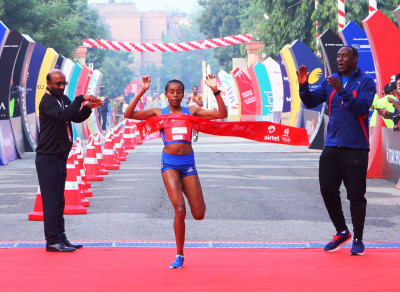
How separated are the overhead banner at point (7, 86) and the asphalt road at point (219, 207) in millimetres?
1814

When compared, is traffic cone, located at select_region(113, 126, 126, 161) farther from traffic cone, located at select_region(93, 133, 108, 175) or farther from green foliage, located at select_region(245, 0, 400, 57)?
green foliage, located at select_region(245, 0, 400, 57)

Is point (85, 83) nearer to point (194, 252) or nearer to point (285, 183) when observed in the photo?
point (285, 183)

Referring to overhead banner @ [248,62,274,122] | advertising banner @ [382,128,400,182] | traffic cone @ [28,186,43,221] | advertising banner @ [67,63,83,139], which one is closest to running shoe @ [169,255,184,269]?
traffic cone @ [28,186,43,221]

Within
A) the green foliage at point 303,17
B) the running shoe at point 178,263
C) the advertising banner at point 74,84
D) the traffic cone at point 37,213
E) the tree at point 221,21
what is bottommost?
the traffic cone at point 37,213

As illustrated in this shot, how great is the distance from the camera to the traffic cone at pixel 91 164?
17828 millimetres

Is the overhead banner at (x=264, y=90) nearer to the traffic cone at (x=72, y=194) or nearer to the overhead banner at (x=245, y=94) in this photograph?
the overhead banner at (x=245, y=94)

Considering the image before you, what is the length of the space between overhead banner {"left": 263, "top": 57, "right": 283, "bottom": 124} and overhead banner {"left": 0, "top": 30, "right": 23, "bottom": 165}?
17.6 metres

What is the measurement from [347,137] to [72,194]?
5.09 metres

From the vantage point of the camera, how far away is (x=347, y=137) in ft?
29.2

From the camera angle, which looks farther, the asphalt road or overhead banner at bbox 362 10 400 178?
overhead banner at bbox 362 10 400 178

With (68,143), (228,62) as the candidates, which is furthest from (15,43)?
(228,62)

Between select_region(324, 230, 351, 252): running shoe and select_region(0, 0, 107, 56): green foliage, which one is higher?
select_region(0, 0, 107, 56): green foliage

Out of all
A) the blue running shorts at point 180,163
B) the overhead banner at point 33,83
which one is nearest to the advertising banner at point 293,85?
the overhead banner at point 33,83

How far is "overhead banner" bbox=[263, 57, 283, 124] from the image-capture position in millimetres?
40812
